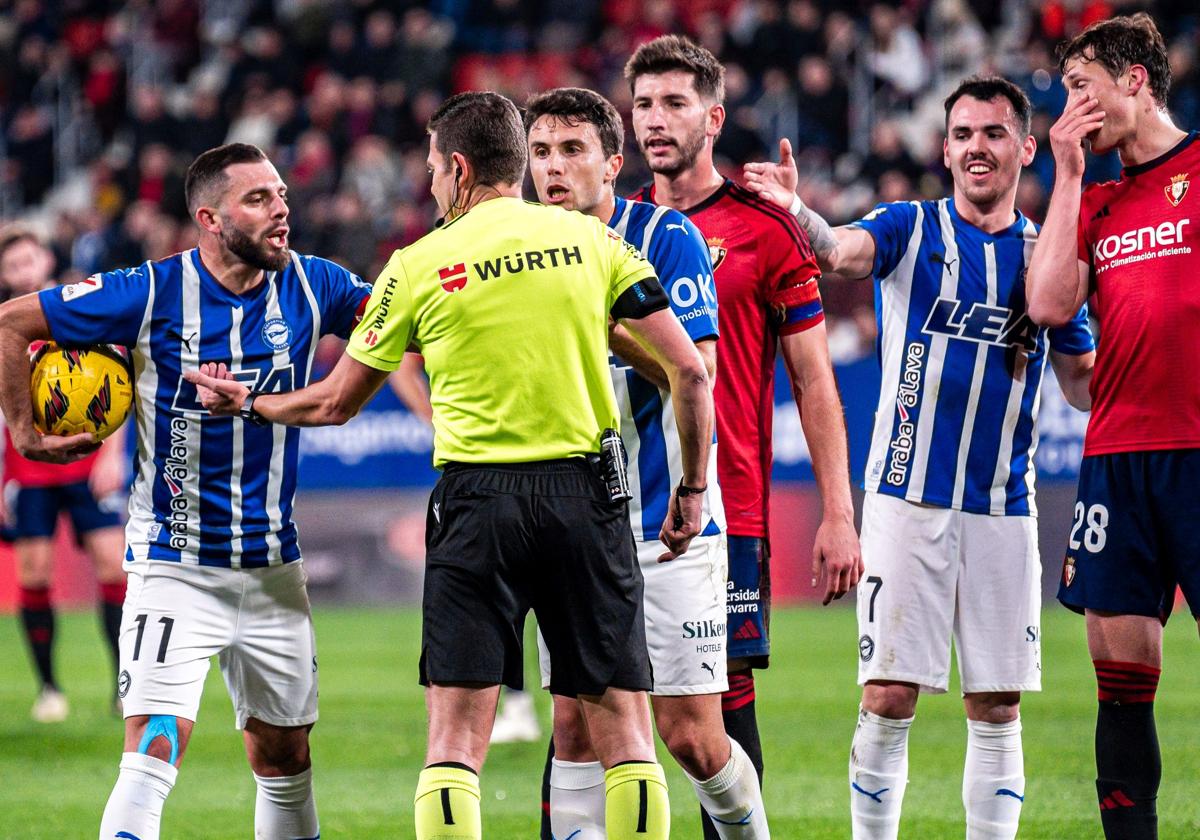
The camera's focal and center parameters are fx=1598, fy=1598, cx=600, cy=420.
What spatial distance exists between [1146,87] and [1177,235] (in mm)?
529

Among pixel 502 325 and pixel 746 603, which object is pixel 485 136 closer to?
pixel 502 325

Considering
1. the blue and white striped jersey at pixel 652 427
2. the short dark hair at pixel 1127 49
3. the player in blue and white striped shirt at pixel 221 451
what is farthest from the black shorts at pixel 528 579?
the short dark hair at pixel 1127 49

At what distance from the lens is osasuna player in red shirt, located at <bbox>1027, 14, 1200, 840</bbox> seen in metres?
4.98

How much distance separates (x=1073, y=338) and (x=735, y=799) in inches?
82.8

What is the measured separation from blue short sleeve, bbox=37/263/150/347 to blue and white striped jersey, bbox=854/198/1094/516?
255 cm

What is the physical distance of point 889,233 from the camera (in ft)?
18.9

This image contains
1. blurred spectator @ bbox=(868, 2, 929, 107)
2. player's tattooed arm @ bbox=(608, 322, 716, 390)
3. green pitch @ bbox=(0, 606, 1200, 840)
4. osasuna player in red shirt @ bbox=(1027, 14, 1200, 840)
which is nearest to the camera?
player's tattooed arm @ bbox=(608, 322, 716, 390)

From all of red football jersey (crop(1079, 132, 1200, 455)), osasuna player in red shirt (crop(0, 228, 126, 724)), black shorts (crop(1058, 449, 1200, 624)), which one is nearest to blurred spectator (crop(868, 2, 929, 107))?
osasuna player in red shirt (crop(0, 228, 126, 724))

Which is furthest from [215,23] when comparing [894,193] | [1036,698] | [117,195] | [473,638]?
[473,638]

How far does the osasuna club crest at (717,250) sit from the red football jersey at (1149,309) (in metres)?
1.24

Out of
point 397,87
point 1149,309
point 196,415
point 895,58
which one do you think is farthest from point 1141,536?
point 397,87

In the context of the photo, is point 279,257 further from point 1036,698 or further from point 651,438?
point 1036,698

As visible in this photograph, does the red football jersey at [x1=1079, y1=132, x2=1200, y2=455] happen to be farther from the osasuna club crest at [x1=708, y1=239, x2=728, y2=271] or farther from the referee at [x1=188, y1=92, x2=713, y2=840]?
the referee at [x1=188, y1=92, x2=713, y2=840]

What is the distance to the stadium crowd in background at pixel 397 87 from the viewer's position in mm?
16281
